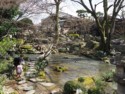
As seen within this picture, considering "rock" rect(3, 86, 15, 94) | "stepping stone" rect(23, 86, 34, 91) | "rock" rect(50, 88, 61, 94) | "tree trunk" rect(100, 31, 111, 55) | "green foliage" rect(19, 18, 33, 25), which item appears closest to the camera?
"rock" rect(3, 86, 15, 94)

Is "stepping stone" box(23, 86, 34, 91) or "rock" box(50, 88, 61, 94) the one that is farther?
"stepping stone" box(23, 86, 34, 91)

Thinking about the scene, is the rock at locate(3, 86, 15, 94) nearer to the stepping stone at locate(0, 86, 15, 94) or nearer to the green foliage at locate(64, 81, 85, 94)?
the stepping stone at locate(0, 86, 15, 94)

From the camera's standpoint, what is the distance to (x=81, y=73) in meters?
16.6

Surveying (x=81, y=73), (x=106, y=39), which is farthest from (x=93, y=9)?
(x=81, y=73)

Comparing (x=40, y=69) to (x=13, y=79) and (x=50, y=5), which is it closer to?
(x=13, y=79)

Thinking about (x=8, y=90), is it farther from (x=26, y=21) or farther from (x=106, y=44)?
(x=106, y=44)

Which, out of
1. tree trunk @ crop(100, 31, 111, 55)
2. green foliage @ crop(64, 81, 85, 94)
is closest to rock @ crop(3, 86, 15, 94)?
green foliage @ crop(64, 81, 85, 94)

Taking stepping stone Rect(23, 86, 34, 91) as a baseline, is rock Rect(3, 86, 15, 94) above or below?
above

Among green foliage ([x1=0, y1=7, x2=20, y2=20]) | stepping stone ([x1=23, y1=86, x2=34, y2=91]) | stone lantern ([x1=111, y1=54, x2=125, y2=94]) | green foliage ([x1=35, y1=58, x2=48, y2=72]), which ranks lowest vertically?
stepping stone ([x1=23, y1=86, x2=34, y2=91])

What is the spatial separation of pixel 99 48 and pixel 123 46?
895 inches

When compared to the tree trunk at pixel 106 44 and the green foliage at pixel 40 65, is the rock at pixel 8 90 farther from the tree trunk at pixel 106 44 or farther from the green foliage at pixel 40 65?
the tree trunk at pixel 106 44

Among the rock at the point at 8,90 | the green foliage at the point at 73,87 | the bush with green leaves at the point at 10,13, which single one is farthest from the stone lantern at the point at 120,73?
the bush with green leaves at the point at 10,13

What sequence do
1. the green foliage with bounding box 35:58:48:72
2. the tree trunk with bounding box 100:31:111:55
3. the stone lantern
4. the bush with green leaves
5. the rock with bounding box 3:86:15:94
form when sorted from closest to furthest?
1. the stone lantern
2. the rock with bounding box 3:86:15:94
3. the green foliage with bounding box 35:58:48:72
4. the bush with green leaves
5. the tree trunk with bounding box 100:31:111:55

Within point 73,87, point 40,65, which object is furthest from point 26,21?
point 73,87
